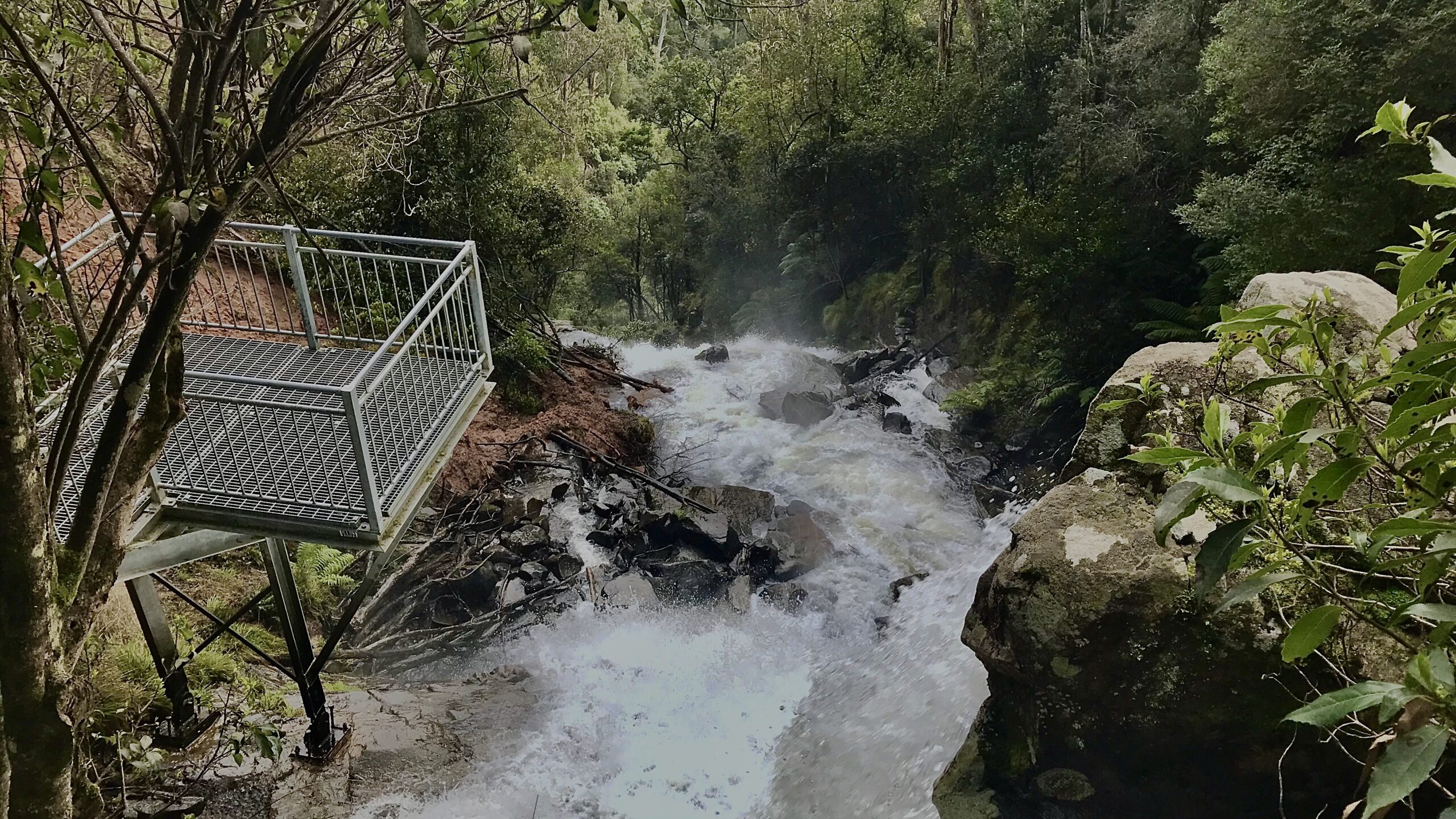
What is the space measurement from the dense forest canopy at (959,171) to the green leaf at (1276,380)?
1871mm

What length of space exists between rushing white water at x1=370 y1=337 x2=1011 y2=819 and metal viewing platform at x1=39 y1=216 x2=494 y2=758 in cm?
197

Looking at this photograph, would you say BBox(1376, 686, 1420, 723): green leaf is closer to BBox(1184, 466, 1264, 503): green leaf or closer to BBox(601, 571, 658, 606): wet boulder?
BBox(1184, 466, 1264, 503): green leaf

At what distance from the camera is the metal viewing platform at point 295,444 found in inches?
181

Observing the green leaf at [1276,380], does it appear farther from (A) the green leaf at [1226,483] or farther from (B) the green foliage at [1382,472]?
(A) the green leaf at [1226,483]

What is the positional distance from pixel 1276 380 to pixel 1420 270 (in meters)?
0.31

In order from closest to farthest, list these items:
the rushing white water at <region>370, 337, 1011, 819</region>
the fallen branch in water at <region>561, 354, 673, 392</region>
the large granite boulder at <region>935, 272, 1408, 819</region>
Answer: the large granite boulder at <region>935, 272, 1408, 819</region> → the rushing white water at <region>370, 337, 1011, 819</region> → the fallen branch in water at <region>561, 354, 673, 392</region>

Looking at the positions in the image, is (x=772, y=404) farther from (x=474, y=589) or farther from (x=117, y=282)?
(x=117, y=282)

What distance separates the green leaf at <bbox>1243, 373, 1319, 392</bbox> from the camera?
1.53 metres

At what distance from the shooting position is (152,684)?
20.5ft

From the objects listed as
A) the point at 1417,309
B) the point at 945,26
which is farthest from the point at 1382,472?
the point at 945,26

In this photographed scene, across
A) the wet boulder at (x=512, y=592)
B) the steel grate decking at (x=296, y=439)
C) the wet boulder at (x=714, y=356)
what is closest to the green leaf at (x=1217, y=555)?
the steel grate decking at (x=296, y=439)

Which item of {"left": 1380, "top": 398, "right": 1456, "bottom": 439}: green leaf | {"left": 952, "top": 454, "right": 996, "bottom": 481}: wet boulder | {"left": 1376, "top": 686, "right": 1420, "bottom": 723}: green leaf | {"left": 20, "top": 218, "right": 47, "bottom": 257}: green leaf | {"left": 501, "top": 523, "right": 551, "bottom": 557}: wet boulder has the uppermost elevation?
{"left": 20, "top": 218, "right": 47, "bottom": 257}: green leaf

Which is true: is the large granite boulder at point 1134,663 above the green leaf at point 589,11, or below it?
below

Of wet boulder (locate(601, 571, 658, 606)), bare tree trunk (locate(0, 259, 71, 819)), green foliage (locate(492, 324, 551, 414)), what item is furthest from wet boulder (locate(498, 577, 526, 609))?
bare tree trunk (locate(0, 259, 71, 819))
